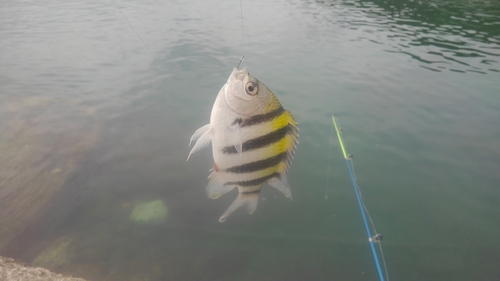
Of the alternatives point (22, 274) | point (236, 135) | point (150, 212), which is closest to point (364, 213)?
point (150, 212)

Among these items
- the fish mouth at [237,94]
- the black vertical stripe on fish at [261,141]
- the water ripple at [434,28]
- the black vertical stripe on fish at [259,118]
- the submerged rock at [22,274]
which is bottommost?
the submerged rock at [22,274]

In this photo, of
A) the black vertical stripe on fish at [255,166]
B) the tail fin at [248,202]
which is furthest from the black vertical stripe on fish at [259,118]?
the tail fin at [248,202]

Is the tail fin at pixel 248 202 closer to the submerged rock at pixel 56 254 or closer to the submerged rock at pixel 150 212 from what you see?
the submerged rock at pixel 150 212

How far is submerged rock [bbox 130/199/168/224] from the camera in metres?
5.07

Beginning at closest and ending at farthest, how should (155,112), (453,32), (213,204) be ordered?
1. (213,204)
2. (155,112)
3. (453,32)

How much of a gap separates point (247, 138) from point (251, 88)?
38 cm

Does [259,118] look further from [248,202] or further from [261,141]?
[248,202]

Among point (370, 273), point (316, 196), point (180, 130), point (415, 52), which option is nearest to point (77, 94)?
point (180, 130)

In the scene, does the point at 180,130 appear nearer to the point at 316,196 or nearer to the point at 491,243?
the point at 316,196

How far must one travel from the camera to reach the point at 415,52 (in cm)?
1445

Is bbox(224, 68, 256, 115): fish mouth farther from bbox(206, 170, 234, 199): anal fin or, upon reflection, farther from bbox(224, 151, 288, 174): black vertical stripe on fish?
bbox(206, 170, 234, 199): anal fin

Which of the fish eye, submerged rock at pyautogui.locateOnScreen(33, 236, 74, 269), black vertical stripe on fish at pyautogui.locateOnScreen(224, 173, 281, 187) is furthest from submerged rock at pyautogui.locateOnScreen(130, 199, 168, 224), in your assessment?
the fish eye

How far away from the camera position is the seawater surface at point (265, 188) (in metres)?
4.51

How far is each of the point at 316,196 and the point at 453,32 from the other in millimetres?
18780
